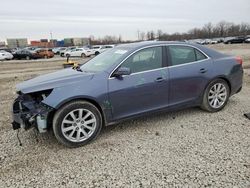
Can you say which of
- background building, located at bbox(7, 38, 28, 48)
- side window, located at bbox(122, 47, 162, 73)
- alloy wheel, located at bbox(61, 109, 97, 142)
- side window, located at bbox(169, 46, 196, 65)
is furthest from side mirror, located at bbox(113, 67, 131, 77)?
background building, located at bbox(7, 38, 28, 48)

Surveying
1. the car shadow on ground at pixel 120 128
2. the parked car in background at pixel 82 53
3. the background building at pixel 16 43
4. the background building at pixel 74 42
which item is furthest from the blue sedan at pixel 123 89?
the background building at pixel 16 43

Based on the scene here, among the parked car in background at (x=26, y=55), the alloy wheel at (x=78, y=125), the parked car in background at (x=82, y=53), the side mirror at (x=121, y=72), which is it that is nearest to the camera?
the alloy wheel at (x=78, y=125)

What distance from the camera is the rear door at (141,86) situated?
12.0ft

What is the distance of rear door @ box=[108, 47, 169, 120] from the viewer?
12.0 feet

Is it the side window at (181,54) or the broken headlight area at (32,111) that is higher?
the side window at (181,54)

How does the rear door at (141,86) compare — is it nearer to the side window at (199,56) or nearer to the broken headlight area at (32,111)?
the side window at (199,56)

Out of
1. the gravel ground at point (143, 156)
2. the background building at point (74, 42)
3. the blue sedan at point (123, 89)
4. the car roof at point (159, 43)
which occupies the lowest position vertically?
the gravel ground at point (143, 156)

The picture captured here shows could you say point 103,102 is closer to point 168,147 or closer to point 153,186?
point 168,147

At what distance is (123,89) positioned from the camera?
12.0ft

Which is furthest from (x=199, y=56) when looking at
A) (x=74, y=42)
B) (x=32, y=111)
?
(x=74, y=42)

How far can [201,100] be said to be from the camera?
4.51 meters

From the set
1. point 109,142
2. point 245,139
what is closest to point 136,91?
point 109,142

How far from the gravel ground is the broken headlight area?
409 millimetres

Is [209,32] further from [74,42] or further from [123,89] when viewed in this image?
[123,89]
